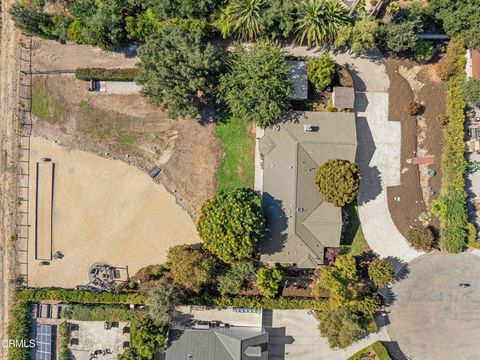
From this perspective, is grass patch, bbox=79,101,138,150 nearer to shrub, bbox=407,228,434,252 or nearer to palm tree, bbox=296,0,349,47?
palm tree, bbox=296,0,349,47

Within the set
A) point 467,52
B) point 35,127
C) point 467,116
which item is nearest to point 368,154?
point 467,116

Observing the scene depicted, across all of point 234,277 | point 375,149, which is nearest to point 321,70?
point 375,149

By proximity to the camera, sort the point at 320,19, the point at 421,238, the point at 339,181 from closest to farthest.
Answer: the point at 339,181 → the point at 320,19 → the point at 421,238

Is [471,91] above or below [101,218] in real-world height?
above

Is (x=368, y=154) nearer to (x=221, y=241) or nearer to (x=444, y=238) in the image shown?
(x=444, y=238)

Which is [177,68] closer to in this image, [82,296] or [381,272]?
[82,296]

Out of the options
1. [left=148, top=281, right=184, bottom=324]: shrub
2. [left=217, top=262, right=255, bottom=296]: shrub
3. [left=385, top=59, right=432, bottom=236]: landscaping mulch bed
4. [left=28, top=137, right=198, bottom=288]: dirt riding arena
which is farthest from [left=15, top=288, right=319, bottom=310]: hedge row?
[left=385, top=59, right=432, bottom=236]: landscaping mulch bed

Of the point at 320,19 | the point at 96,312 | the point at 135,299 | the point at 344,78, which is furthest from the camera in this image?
the point at 96,312

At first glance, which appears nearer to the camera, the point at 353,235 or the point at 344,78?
the point at 344,78
